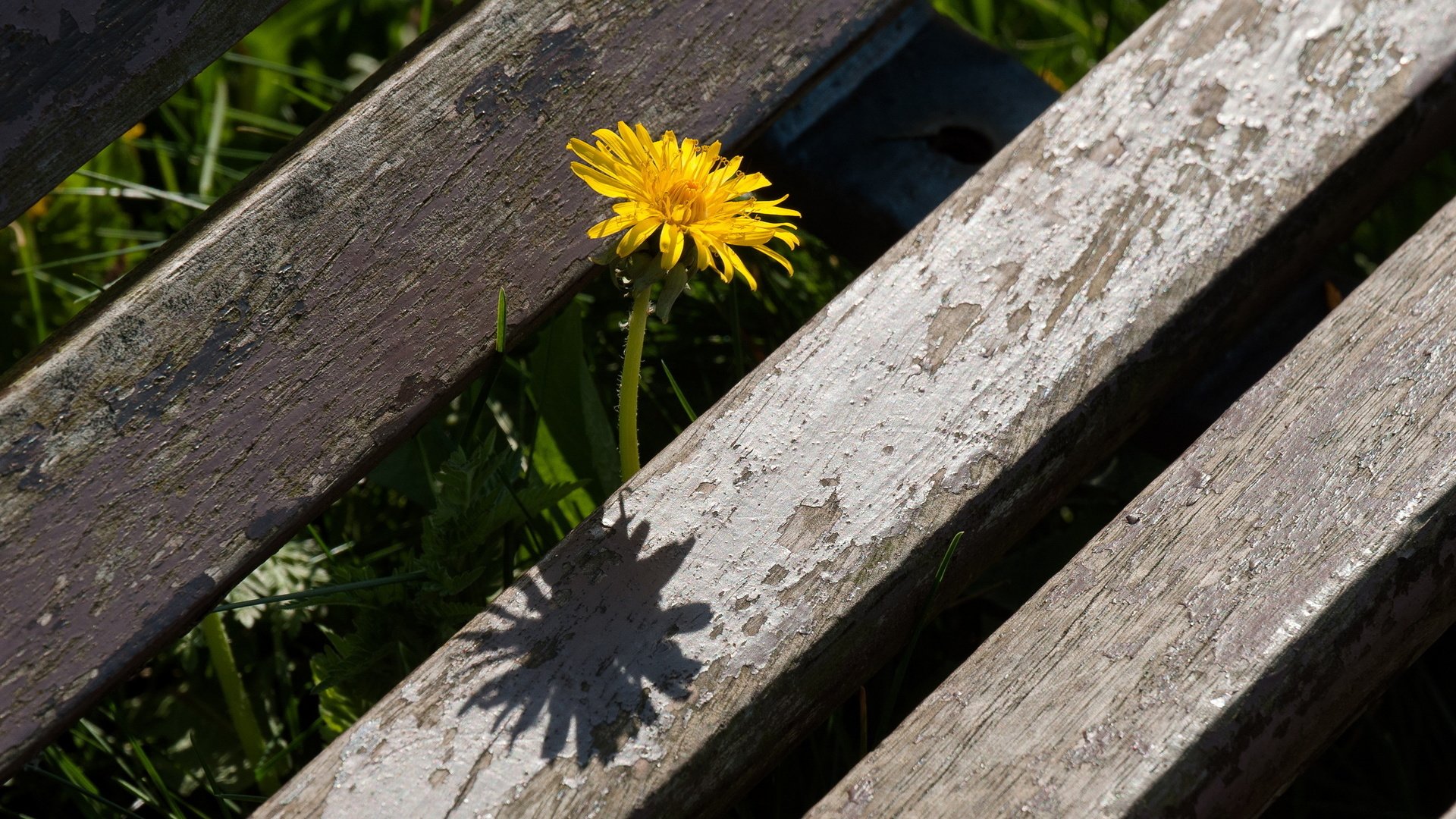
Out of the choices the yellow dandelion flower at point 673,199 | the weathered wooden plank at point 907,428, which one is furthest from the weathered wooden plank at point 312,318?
the weathered wooden plank at point 907,428

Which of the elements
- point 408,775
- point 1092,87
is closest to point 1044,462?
point 1092,87

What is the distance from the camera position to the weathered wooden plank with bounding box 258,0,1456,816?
1094 millimetres

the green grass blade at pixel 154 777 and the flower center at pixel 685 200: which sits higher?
the flower center at pixel 685 200

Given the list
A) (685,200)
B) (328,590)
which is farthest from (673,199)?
(328,590)

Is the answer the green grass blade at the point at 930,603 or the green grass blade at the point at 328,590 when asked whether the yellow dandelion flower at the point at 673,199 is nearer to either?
the green grass blade at the point at 930,603

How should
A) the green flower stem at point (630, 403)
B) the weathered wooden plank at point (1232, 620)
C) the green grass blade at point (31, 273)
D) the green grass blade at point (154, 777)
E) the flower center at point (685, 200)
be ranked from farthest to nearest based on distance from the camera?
1. the green grass blade at point (31, 273)
2. the green grass blade at point (154, 777)
3. the green flower stem at point (630, 403)
4. the flower center at point (685, 200)
5. the weathered wooden plank at point (1232, 620)

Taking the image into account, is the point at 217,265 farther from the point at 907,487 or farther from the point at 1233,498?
the point at 1233,498

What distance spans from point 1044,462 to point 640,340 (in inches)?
18.2

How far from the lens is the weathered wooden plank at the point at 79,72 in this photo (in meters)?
1.14

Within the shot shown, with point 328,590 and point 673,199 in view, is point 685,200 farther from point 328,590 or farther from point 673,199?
point 328,590

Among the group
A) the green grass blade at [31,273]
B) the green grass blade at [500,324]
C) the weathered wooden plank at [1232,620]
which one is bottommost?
the weathered wooden plank at [1232,620]

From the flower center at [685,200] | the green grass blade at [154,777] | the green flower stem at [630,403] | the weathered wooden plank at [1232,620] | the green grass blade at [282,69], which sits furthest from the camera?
the green grass blade at [282,69]

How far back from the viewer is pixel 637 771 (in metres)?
1.08

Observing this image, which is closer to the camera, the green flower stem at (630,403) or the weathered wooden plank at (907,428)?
the weathered wooden plank at (907,428)
